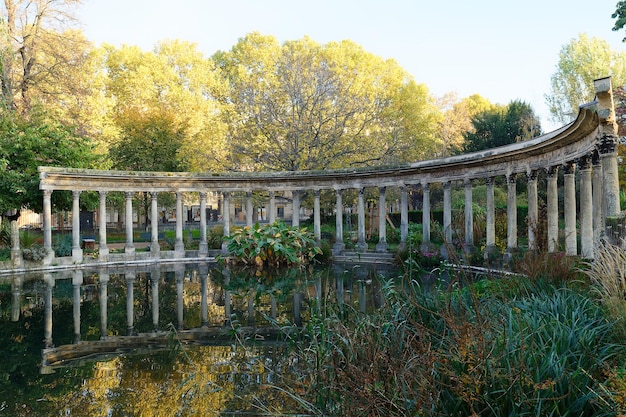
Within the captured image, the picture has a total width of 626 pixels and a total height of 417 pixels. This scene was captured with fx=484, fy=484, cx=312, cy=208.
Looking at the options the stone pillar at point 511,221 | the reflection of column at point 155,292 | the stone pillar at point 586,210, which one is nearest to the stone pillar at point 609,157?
the stone pillar at point 586,210

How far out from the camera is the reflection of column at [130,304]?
12361 millimetres

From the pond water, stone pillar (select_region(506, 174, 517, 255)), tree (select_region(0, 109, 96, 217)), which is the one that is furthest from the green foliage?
tree (select_region(0, 109, 96, 217))

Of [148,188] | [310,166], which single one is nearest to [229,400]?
[148,188]

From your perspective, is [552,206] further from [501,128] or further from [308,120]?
[501,128]

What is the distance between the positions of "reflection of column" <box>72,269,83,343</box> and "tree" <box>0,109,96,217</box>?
5682mm

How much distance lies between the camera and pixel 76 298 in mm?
16766

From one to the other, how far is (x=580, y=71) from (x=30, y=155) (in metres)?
43.1

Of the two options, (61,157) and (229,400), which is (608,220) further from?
(61,157)

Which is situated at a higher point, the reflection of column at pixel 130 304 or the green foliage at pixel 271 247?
the green foliage at pixel 271 247

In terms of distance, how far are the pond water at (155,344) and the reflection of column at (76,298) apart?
0.16 feet

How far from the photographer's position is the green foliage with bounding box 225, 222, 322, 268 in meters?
25.3

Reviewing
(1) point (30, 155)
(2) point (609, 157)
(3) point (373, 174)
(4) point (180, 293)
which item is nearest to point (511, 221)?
(2) point (609, 157)

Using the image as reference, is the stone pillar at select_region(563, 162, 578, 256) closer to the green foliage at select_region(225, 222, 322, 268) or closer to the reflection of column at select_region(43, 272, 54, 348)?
the green foliage at select_region(225, 222, 322, 268)

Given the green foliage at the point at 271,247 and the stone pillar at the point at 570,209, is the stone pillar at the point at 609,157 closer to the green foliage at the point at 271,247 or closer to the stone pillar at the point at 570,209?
the stone pillar at the point at 570,209
